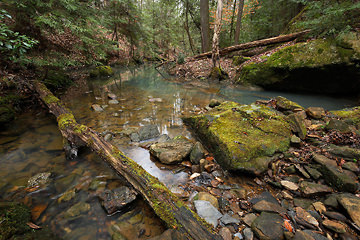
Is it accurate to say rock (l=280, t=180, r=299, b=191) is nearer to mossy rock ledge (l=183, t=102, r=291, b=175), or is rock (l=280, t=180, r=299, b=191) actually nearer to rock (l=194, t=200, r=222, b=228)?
mossy rock ledge (l=183, t=102, r=291, b=175)

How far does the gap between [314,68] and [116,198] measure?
8374 mm

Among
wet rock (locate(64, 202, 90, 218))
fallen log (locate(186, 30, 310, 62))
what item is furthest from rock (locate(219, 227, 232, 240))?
fallen log (locate(186, 30, 310, 62))

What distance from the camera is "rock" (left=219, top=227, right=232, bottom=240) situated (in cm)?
172

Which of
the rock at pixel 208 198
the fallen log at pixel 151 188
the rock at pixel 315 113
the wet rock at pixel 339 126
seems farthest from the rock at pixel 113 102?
the wet rock at pixel 339 126

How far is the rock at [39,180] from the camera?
248 centimetres

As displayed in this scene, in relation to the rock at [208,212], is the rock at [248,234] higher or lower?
higher

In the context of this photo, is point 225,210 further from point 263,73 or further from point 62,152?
point 263,73

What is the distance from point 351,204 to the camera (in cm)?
173

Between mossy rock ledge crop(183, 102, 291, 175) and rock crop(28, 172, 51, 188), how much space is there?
2.96 m

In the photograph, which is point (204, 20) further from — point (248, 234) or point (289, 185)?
point (248, 234)

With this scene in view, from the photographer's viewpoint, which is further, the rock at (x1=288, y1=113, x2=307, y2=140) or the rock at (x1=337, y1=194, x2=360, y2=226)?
the rock at (x1=288, y1=113, x2=307, y2=140)

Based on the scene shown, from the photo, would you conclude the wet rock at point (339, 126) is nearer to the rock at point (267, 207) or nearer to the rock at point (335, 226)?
the rock at point (335, 226)

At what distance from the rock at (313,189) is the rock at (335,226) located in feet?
1.35

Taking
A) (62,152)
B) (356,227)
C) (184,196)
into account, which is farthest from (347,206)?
(62,152)
